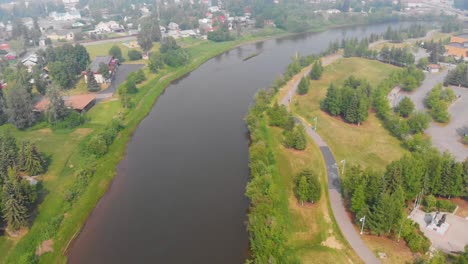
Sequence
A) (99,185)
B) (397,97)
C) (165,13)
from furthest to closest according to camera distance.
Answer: (165,13) < (397,97) < (99,185)

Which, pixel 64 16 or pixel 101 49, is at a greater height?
pixel 64 16

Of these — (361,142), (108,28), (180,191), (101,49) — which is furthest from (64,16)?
(361,142)

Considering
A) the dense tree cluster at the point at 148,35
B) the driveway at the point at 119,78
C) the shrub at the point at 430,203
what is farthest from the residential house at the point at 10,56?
the shrub at the point at 430,203

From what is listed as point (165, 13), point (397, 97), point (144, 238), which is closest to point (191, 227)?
point (144, 238)

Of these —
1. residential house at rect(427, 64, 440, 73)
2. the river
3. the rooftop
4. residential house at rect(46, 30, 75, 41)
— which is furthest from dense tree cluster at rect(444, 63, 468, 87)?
residential house at rect(46, 30, 75, 41)

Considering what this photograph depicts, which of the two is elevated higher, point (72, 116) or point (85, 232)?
point (72, 116)

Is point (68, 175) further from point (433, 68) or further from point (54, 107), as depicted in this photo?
point (433, 68)

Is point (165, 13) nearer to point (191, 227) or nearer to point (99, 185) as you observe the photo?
point (99, 185)
